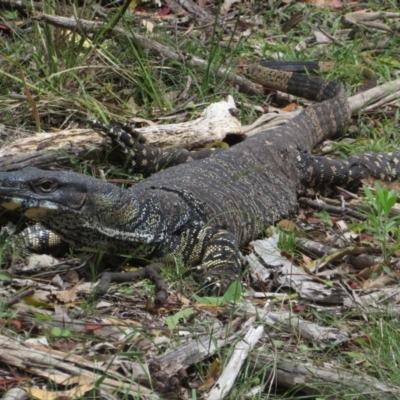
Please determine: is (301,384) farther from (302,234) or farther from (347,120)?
(347,120)

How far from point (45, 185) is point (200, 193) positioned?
155cm

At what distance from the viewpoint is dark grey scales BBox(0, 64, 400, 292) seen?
5.73 metres

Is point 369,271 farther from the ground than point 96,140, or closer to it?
closer to it

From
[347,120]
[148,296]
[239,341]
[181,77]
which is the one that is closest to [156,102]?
[181,77]

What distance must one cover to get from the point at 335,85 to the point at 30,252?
470 centimetres

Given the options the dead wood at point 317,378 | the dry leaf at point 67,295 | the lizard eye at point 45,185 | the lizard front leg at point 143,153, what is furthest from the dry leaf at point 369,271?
the lizard front leg at point 143,153

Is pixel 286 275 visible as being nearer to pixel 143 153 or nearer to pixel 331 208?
pixel 331 208

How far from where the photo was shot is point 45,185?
5609mm

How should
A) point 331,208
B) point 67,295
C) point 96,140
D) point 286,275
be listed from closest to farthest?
point 67,295 < point 286,275 < point 96,140 < point 331,208

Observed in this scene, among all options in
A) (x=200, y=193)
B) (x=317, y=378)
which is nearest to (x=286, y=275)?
(x=200, y=193)

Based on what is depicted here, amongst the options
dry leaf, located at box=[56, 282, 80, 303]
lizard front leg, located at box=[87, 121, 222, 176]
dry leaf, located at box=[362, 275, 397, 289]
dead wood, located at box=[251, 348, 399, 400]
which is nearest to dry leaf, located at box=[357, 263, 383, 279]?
dry leaf, located at box=[362, 275, 397, 289]

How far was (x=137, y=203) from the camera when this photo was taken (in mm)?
6215

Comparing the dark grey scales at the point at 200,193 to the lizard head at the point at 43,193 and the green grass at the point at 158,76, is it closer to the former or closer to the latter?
the lizard head at the point at 43,193

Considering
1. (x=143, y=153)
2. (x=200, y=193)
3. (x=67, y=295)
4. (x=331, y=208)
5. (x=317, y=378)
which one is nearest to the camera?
(x=317, y=378)
